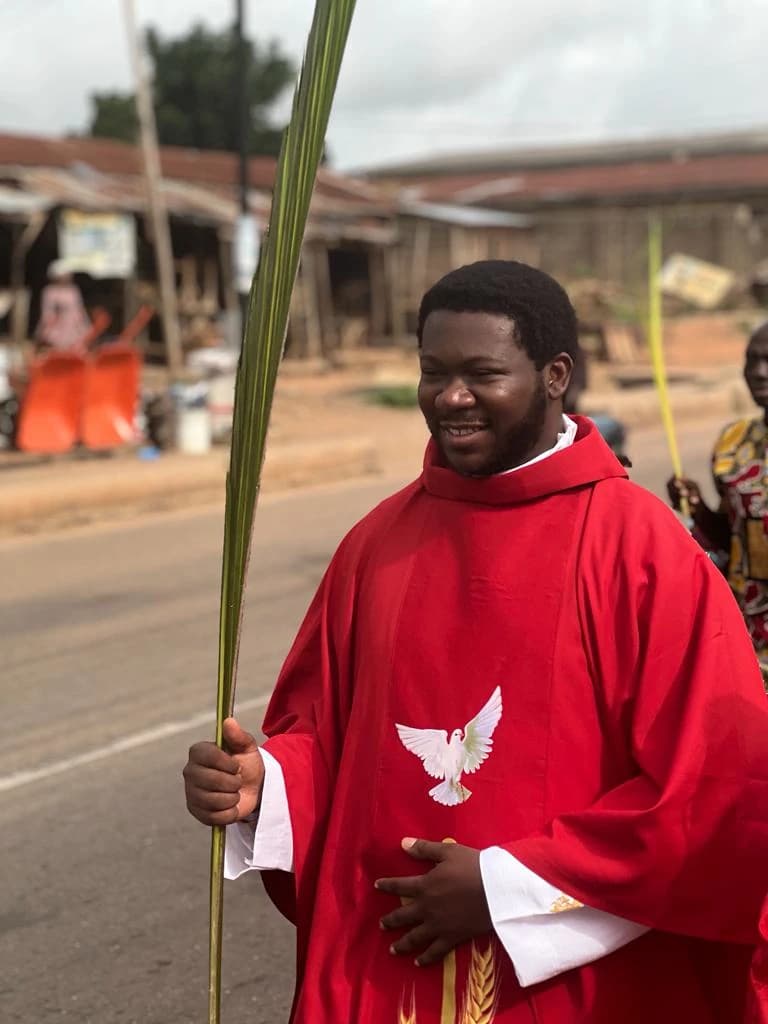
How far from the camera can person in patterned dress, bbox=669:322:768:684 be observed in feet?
13.5

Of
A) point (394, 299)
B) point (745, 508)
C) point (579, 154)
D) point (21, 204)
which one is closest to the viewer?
point (745, 508)

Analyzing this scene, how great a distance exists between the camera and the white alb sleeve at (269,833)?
2266mm

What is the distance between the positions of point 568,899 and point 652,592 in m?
0.42

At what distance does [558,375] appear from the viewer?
2229mm

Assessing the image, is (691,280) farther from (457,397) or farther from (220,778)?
(220,778)

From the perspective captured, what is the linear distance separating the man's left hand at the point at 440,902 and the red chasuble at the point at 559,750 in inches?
1.5

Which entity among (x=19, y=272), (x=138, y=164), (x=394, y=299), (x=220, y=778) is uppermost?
(x=138, y=164)

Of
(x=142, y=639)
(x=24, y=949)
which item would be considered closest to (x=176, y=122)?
(x=142, y=639)

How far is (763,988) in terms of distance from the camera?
1.91 m

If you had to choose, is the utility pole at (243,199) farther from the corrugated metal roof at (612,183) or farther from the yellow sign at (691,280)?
the corrugated metal roof at (612,183)

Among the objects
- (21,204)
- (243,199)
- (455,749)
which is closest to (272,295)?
(455,749)

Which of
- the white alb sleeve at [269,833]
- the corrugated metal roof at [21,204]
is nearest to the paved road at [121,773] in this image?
the white alb sleeve at [269,833]

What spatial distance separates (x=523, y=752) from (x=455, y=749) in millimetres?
96

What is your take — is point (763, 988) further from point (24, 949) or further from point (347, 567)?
point (24, 949)
